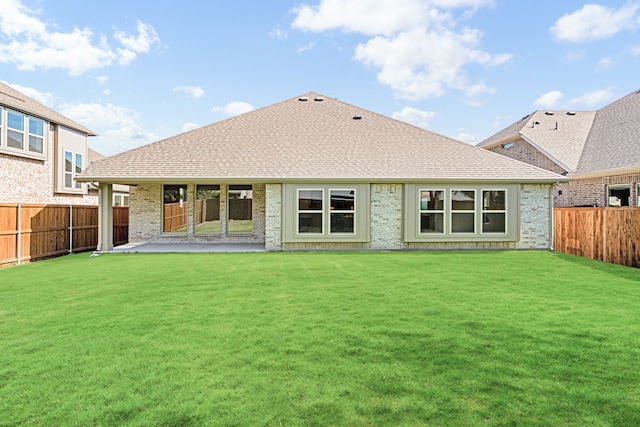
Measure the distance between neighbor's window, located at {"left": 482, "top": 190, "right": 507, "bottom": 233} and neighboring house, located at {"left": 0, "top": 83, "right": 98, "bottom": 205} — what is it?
690 inches

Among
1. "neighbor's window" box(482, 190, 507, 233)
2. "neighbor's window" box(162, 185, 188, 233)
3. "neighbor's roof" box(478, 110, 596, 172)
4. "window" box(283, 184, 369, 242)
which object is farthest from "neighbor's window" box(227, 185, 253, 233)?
"neighbor's roof" box(478, 110, 596, 172)

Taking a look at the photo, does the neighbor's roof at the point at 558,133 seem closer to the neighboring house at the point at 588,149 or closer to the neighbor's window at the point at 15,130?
the neighboring house at the point at 588,149

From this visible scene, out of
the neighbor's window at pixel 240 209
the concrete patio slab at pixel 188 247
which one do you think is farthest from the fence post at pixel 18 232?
the neighbor's window at pixel 240 209

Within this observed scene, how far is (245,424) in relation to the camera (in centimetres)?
286

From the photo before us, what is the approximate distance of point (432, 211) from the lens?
1375 centimetres

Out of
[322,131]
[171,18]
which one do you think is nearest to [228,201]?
[322,131]

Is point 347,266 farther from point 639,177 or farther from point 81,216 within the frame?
point 639,177

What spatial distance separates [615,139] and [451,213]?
11.1 metres

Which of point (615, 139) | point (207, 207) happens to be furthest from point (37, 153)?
point (615, 139)

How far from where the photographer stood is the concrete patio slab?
13422 millimetres

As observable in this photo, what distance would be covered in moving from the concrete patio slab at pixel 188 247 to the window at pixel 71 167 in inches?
312

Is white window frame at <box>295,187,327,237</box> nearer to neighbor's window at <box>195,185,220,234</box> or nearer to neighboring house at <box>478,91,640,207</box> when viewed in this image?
neighbor's window at <box>195,185,220,234</box>

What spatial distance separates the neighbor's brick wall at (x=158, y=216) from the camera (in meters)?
15.4

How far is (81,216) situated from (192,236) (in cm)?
413
